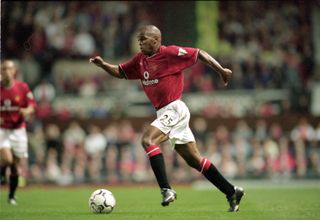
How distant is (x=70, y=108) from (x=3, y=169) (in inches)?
397

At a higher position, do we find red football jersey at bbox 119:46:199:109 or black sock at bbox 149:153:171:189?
red football jersey at bbox 119:46:199:109

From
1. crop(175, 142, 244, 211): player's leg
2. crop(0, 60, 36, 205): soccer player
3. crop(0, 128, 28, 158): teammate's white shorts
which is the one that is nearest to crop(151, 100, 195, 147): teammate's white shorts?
crop(175, 142, 244, 211): player's leg

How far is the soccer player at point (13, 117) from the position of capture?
12.9 metres

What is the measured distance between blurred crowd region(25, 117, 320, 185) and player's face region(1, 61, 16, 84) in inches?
356

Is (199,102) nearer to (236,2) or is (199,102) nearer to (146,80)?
(236,2)

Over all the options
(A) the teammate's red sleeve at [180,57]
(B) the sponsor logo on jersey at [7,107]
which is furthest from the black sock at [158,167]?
(B) the sponsor logo on jersey at [7,107]

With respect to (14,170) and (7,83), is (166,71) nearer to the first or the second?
(7,83)

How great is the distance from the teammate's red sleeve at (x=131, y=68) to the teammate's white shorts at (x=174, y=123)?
30.5 inches

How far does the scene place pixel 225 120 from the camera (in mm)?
22250

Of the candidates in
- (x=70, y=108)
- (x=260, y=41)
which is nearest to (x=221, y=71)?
(x=70, y=108)

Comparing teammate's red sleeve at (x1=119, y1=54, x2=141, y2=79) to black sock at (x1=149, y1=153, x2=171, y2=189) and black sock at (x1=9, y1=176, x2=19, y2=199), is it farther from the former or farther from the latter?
black sock at (x1=9, y1=176, x2=19, y2=199)

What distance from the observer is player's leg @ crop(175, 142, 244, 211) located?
9672mm

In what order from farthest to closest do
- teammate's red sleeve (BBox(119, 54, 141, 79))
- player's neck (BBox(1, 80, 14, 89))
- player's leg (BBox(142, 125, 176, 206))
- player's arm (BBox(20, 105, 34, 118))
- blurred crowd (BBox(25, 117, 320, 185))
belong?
blurred crowd (BBox(25, 117, 320, 185)), player's neck (BBox(1, 80, 14, 89)), player's arm (BBox(20, 105, 34, 118)), teammate's red sleeve (BBox(119, 54, 141, 79)), player's leg (BBox(142, 125, 176, 206))

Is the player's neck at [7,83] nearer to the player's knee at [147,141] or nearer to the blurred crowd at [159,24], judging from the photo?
the player's knee at [147,141]
